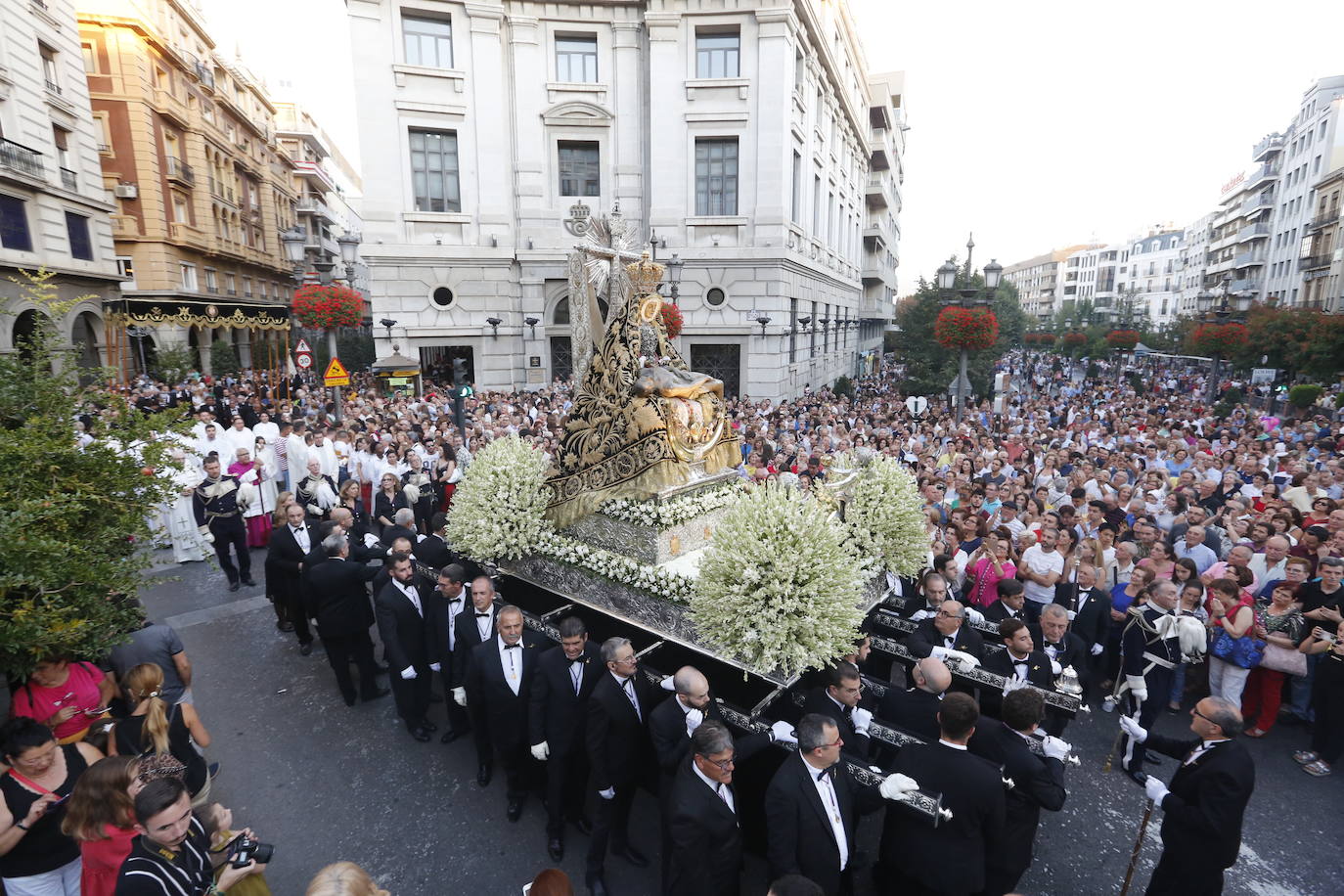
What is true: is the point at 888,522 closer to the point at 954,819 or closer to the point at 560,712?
the point at 954,819

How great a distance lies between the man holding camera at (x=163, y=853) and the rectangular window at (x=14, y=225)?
28372mm

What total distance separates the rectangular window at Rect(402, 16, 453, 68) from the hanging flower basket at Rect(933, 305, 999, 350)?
20849 mm

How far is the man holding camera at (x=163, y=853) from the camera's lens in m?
3.06

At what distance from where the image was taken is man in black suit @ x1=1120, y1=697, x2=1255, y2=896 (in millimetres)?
3992

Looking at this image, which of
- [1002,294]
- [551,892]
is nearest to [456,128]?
[551,892]

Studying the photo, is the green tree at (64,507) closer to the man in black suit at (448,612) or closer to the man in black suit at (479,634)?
the man in black suit at (448,612)

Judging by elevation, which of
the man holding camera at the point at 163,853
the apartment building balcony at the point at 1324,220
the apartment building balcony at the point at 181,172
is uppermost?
the apartment building balcony at the point at 181,172

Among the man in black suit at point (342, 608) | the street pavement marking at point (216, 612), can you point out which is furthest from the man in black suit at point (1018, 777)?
the street pavement marking at point (216, 612)

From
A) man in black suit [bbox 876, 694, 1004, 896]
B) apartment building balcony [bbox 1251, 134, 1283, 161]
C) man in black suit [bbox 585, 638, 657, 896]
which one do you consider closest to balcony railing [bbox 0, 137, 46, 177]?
man in black suit [bbox 585, 638, 657, 896]

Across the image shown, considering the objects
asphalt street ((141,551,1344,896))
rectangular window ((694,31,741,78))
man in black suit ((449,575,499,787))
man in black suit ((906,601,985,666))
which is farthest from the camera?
rectangular window ((694,31,741,78))

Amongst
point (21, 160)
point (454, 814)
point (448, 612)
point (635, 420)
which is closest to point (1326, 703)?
point (635, 420)

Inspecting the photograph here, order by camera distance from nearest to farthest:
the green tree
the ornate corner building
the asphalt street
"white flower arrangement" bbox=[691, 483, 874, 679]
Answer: the green tree, the asphalt street, "white flower arrangement" bbox=[691, 483, 874, 679], the ornate corner building

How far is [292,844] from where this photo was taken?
539 cm

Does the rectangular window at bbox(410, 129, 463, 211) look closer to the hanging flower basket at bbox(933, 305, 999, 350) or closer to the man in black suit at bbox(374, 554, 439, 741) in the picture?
the hanging flower basket at bbox(933, 305, 999, 350)
